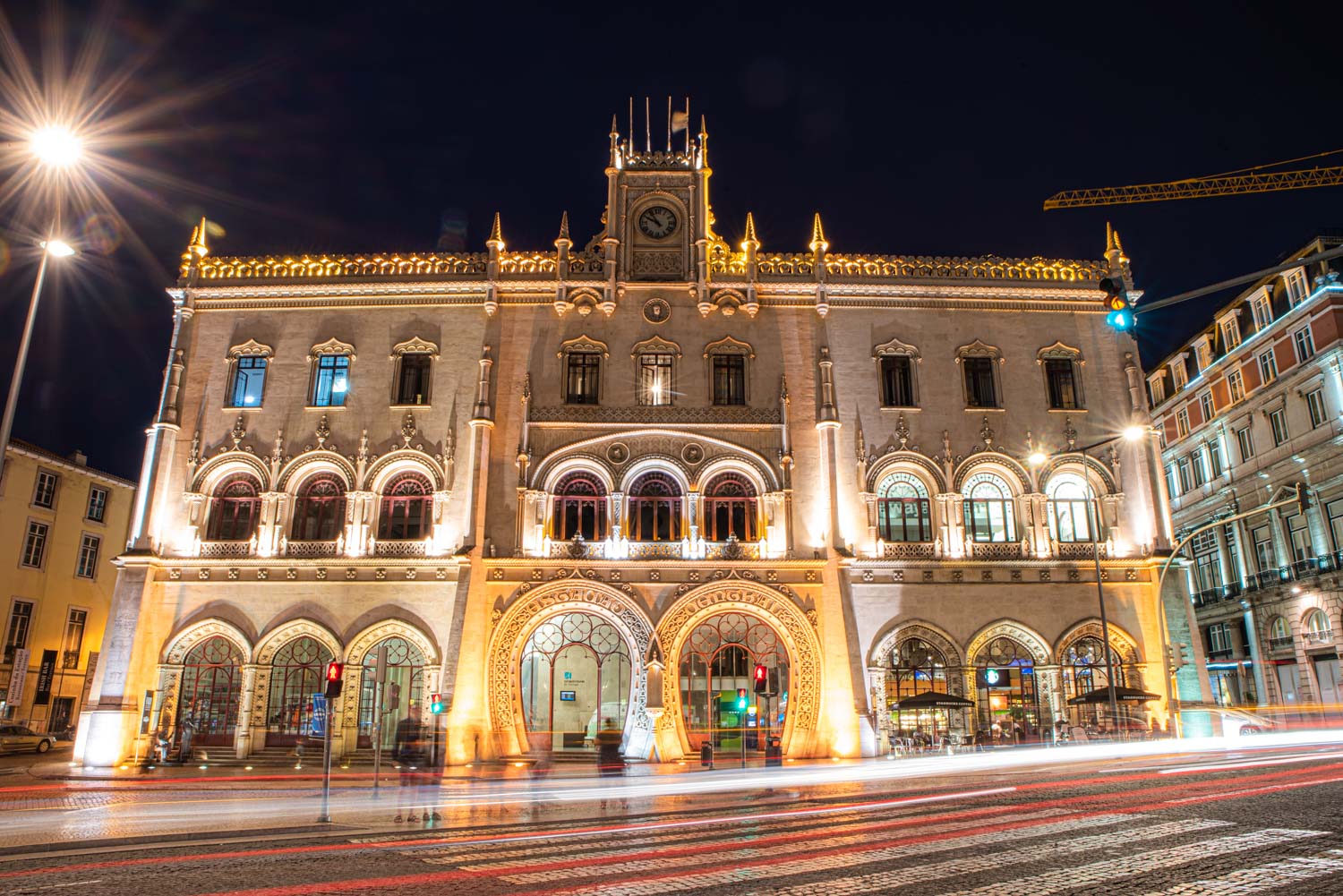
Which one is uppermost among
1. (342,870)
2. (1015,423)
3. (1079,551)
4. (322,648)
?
(1015,423)

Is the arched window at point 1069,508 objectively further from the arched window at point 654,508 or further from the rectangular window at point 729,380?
the arched window at point 654,508

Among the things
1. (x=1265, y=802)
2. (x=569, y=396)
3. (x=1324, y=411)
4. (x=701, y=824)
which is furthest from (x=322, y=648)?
(x=1324, y=411)

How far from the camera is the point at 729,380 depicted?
3594cm

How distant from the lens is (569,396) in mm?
35500

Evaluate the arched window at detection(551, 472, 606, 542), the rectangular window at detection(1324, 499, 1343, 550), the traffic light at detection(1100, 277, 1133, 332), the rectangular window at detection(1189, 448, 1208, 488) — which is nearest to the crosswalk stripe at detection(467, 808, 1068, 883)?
the traffic light at detection(1100, 277, 1133, 332)

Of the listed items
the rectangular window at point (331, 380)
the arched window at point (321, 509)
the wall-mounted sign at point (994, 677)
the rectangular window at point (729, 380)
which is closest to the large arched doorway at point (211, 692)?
the arched window at point (321, 509)

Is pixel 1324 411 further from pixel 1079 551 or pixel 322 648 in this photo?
pixel 322 648

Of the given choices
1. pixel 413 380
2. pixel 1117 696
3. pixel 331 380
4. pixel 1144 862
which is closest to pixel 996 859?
pixel 1144 862

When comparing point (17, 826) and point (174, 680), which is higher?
point (174, 680)

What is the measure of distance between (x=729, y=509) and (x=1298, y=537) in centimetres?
3084

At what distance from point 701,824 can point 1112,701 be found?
66.2 feet

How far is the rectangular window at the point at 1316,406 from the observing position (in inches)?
1665

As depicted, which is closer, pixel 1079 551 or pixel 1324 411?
pixel 1079 551

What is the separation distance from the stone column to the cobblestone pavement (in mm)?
13984
